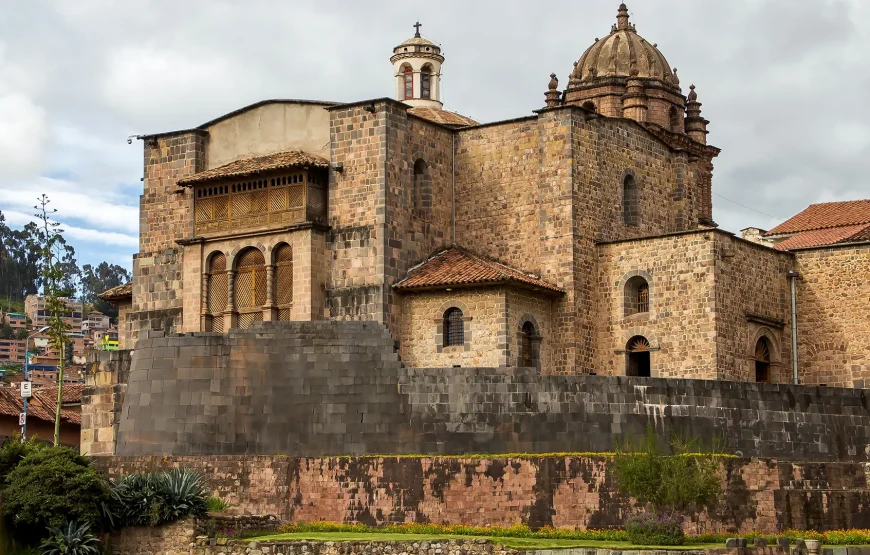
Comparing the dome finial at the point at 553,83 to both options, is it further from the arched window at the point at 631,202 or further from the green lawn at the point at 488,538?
the green lawn at the point at 488,538

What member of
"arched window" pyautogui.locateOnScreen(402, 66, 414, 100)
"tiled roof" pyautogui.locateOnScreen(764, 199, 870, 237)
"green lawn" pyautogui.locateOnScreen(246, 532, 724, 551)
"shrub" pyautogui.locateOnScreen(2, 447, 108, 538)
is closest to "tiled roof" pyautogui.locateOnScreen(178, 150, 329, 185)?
"arched window" pyautogui.locateOnScreen(402, 66, 414, 100)

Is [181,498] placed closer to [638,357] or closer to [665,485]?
[665,485]

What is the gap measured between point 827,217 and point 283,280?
2198cm

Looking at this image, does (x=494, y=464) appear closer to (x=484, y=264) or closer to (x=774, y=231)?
(x=484, y=264)

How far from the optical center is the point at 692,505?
3300 centimetres

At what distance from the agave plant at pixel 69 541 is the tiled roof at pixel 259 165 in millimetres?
13280

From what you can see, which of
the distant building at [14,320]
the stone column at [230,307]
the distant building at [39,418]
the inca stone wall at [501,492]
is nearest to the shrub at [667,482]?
the inca stone wall at [501,492]

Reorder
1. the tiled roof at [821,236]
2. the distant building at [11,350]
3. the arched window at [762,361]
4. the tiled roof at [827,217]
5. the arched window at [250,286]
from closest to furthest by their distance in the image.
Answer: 1. the arched window at [250,286]
2. the arched window at [762,361]
3. the tiled roof at [821,236]
4. the tiled roof at [827,217]
5. the distant building at [11,350]

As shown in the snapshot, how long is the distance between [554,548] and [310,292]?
46.0 feet

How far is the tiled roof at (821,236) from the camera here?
49175mm

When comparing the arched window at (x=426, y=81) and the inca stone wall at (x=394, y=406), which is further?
the arched window at (x=426, y=81)

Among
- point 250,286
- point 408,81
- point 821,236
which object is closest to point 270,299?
point 250,286

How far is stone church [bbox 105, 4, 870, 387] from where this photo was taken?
1633 inches

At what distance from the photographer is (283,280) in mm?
42594
